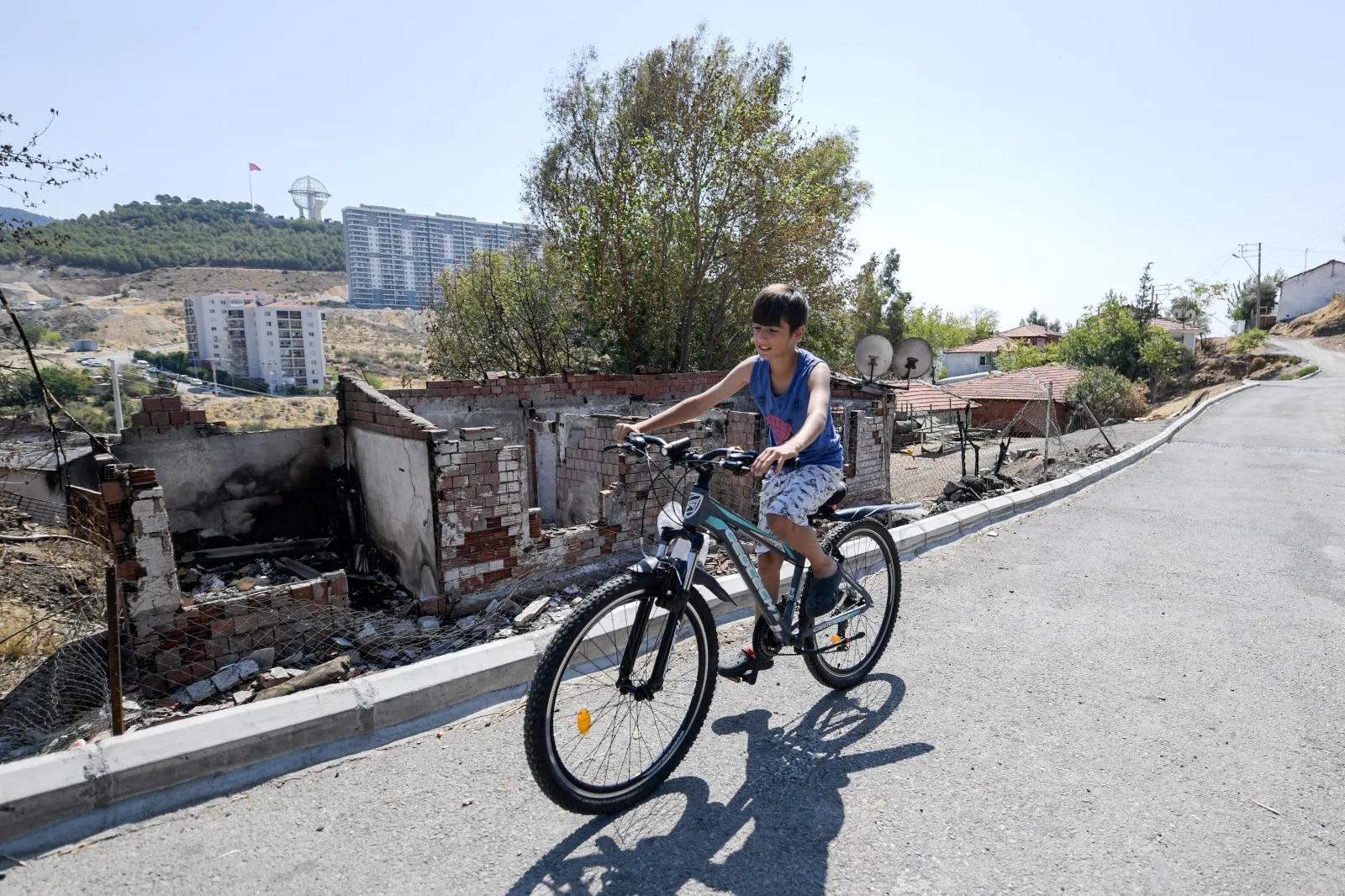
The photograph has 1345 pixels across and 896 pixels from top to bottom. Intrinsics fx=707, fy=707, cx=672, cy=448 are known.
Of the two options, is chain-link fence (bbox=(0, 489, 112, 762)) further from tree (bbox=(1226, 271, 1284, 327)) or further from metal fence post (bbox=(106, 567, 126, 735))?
tree (bbox=(1226, 271, 1284, 327))

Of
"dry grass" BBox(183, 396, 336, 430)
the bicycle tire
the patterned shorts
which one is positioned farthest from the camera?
"dry grass" BBox(183, 396, 336, 430)

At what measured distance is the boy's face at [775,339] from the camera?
2980mm

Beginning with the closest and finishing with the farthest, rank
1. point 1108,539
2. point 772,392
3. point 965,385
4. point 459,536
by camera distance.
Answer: point 772,392 < point 459,536 < point 1108,539 < point 965,385

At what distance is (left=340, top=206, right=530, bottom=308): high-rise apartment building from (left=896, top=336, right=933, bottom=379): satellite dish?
79487 mm

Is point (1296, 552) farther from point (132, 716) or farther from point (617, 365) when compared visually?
point (617, 365)

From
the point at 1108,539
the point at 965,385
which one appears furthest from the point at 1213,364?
the point at 1108,539

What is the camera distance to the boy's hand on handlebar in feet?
7.87

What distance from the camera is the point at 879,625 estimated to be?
3.80 metres

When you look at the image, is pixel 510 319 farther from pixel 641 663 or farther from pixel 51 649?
pixel 641 663

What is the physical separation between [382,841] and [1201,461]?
13.6 m

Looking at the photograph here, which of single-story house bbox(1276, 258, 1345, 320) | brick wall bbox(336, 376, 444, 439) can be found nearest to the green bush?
single-story house bbox(1276, 258, 1345, 320)

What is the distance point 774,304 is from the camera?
2961 mm

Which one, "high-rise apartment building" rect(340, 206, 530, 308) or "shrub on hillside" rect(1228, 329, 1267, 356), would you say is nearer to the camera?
"shrub on hillside" rect(1228, 329, 1267, 356)

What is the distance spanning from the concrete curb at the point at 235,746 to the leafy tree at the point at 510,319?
39.1 ft
